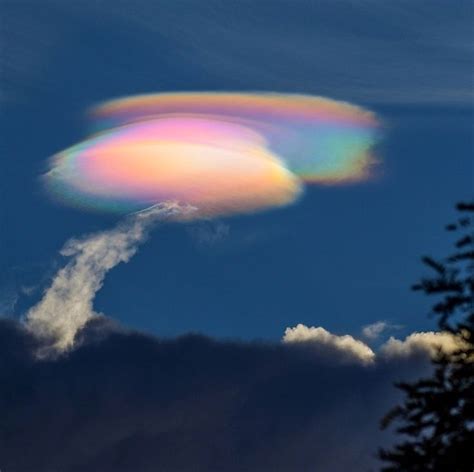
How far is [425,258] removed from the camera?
53062 mm

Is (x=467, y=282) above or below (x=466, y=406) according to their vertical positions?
above

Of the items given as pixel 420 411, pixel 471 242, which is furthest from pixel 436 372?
pixel 471 242

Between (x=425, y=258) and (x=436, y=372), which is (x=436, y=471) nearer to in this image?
(x=436, y=372)

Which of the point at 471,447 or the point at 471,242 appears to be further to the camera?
the point at 471,242

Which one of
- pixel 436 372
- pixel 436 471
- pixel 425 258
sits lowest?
pixel 436 471

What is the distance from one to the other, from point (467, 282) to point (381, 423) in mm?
5587

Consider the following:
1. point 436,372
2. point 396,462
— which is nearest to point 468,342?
point 436,372

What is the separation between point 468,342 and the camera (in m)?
50.9

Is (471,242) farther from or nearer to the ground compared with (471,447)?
farther from the ground

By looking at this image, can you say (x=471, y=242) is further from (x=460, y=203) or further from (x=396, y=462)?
(x=396, y=462)

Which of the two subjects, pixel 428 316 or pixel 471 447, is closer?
pixel 471 447

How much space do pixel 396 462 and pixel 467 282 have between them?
6441 mm

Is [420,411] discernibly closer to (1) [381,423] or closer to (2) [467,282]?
(1) [381,423]

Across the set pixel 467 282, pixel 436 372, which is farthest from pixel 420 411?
pixel 467 282
